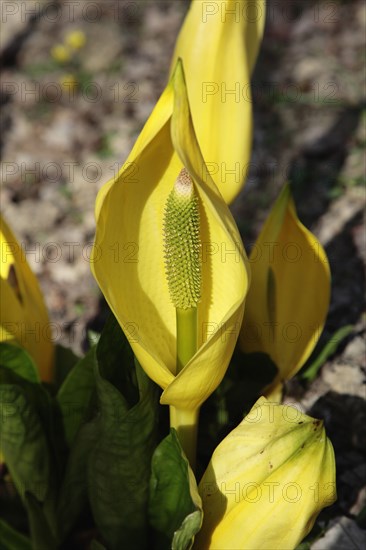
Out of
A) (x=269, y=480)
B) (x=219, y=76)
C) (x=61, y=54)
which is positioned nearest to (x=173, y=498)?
(x=269, y=480)

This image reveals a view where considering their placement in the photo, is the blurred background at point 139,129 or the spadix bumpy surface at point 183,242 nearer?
the spadix bumpy surface at point 183,242

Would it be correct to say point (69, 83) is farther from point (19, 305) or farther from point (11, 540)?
point (11, 540)

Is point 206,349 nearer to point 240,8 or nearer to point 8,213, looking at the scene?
point 240,8

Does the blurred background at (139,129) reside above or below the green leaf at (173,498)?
above

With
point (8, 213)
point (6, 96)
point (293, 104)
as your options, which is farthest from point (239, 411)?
point (6, 96)

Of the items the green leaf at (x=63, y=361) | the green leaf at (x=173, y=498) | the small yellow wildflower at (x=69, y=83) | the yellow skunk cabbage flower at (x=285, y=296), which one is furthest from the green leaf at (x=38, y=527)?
the small yellow wildflower at (x=69, y=83)

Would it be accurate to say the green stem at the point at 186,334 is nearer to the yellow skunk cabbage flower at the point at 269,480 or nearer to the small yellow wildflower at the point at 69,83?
the yellow skunk cabbage flower at the point at 269,480

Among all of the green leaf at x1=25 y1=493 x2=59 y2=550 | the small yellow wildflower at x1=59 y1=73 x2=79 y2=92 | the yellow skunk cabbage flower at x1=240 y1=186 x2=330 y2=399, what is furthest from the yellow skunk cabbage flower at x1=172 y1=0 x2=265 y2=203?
the small yellow wildflower at x1=59 y1=73 x2=79 y2=92
